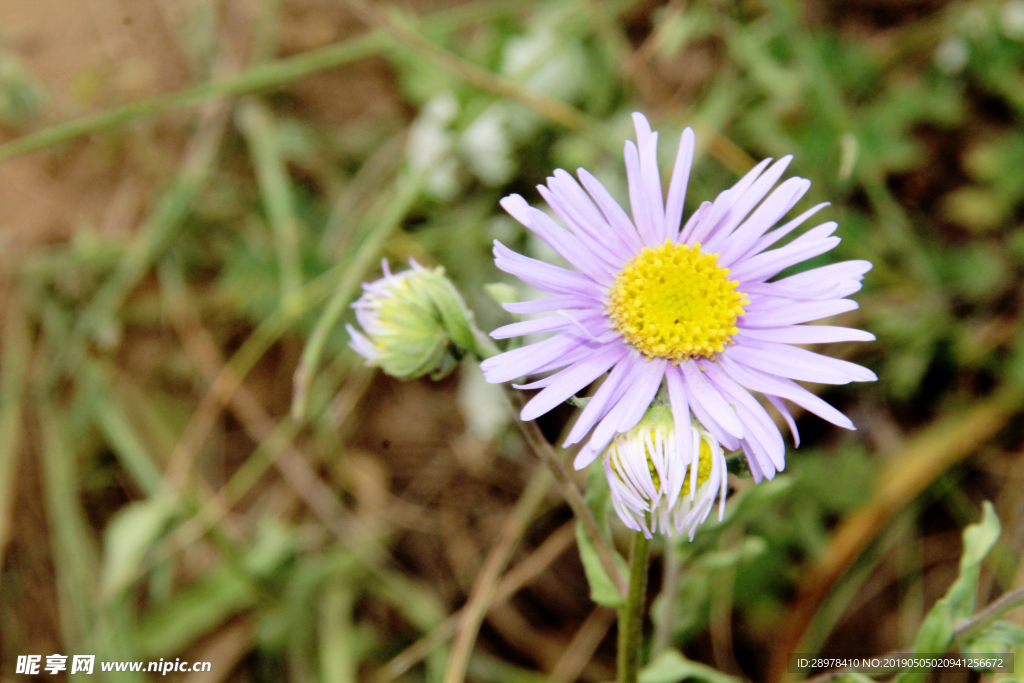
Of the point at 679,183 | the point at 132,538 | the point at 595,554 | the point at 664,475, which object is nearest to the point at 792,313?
the point at 679,183

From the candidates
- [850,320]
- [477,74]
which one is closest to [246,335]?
[477,74]

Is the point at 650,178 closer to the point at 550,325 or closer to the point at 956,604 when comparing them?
Answer: the point at 550,325

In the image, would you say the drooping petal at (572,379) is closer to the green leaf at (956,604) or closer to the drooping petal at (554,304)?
the drooping petal at (554,304)

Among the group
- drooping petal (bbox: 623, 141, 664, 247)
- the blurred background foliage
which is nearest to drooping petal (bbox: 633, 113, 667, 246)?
drooping petal (bbox: 623, 141, 664, 247)

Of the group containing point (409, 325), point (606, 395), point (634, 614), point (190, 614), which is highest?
point (409, 325)

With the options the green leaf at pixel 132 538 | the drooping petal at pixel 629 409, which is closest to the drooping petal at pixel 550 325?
the drooping petal at pixel 629 409

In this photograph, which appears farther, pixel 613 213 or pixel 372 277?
pixel 372 277
